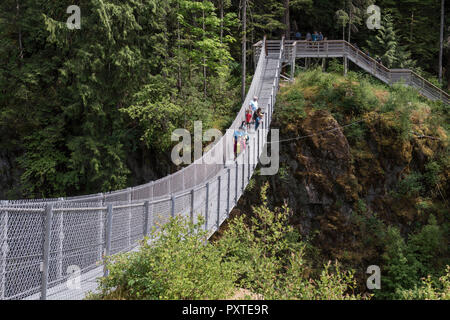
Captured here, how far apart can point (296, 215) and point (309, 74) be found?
21.7 feet

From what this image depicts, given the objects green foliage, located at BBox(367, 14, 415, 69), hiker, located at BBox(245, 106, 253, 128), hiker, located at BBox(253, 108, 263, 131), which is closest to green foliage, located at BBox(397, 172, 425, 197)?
hiker, located at BBox(253, 108, 263, 131)

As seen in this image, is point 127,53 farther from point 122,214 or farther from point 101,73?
point 122,214

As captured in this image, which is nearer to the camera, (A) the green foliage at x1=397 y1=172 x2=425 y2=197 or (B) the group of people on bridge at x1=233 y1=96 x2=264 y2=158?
→ (B) the group of people on bridge at x1=233 y1=96 x2=264 y2=158

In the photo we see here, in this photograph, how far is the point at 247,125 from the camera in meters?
14.6

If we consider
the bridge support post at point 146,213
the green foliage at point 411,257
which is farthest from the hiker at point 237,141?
the green foliage at point 411,257

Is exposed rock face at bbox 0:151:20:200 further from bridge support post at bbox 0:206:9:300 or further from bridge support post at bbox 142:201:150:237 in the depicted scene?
bridge support post at bbox 0:206:9:300

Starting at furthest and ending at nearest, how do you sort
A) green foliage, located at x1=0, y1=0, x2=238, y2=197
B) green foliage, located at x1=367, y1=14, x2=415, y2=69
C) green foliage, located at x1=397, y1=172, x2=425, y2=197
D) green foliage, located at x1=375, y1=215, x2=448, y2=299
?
green foliage, located at x1=367, y1=14, x2=415, y2=69, green foliage, located at x1=397, y1=172, x2=425, y2=197, green foliage, located at x1=0, y1=0, x2=238, y2=197, green foliage, located at x1=375, y1=215, x2=448, y2=299

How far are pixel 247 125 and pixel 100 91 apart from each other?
6646 millimetres

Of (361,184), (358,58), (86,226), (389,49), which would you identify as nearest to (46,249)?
(86,226)

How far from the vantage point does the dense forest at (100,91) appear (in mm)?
17219

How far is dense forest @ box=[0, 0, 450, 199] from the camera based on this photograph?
678 inches

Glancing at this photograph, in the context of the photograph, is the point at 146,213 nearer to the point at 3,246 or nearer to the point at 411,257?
the point at 3,246

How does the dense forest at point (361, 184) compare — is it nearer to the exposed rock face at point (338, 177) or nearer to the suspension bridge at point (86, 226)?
the exposed rock face at point (338, 177)

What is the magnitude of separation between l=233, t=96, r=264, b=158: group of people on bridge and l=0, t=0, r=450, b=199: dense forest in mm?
3744
